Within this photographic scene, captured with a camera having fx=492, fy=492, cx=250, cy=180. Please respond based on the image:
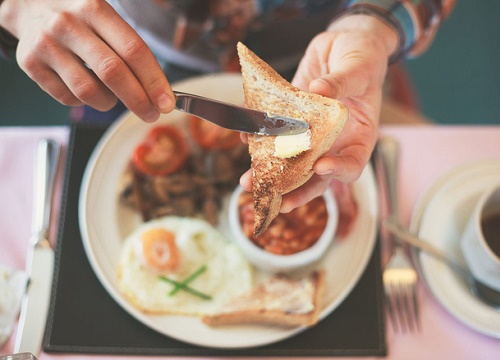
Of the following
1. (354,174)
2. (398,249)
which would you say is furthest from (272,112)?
(398,249)

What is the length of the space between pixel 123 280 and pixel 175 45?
720 mm

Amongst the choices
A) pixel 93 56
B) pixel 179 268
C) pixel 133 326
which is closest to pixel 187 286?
pixel 179 268

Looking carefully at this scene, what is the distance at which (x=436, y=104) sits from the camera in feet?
8.55

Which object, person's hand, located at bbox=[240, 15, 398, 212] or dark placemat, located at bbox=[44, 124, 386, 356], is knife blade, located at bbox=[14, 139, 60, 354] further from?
person's hand, located at bbox=[240, 15, 398, 212]

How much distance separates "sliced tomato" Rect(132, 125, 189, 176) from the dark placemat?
28 centimetres

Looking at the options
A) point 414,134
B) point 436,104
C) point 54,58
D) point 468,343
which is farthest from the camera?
point 436,104

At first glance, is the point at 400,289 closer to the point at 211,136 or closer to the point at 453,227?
the point at 453,227

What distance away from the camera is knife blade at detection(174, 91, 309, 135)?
0.93 meters

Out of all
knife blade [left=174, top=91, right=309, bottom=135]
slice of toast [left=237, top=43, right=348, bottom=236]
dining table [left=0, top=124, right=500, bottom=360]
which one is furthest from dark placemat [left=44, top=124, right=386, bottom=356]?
knife blade [left=174, top=91, right=309, bottom=135]

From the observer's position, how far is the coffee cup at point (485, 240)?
3.62 feet

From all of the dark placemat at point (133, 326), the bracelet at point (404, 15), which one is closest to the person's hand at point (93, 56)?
the dark placemat at point (133, 326)

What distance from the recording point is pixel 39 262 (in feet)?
4.19

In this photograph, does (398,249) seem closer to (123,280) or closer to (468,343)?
(468,343)

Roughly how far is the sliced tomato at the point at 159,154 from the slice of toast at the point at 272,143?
0.49m
